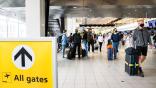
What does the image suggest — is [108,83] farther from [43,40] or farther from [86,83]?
[43,40]

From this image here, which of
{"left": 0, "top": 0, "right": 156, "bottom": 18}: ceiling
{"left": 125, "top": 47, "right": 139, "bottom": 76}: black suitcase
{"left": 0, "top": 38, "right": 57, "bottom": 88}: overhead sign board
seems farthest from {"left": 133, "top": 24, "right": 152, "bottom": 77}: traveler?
{"left": 0, "top": 38, "right": 57, "bottom": 88}: overhead sign board

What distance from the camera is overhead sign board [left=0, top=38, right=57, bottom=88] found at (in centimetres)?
266

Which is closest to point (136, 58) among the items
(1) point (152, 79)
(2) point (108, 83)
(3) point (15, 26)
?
(1) point (152, 79)

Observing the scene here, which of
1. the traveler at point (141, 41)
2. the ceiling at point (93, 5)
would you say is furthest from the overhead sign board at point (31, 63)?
the ceiling at point (93, 5)

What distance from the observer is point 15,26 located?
26688 millimetres

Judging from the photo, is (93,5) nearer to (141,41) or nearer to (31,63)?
(141,41)

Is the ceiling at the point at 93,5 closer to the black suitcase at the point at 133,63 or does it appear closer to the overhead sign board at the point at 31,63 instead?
the black suitcase at the point at 133,63

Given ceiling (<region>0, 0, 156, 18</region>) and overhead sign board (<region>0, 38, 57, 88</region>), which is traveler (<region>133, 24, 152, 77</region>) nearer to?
ceiling (<region>0, 0, 156, 18</region>)

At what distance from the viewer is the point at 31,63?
2.70 metres

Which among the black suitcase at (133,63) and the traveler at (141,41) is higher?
the traveler at (141,41)

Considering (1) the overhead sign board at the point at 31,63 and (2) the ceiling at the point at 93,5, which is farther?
(2) the ceiling at the point at 93,5

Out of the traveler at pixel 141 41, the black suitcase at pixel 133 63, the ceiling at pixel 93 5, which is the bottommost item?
the black suitcase at pixel 133 63

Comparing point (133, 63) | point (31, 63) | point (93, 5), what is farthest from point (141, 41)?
point (93, 5)

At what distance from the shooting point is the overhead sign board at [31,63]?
2660 mm
